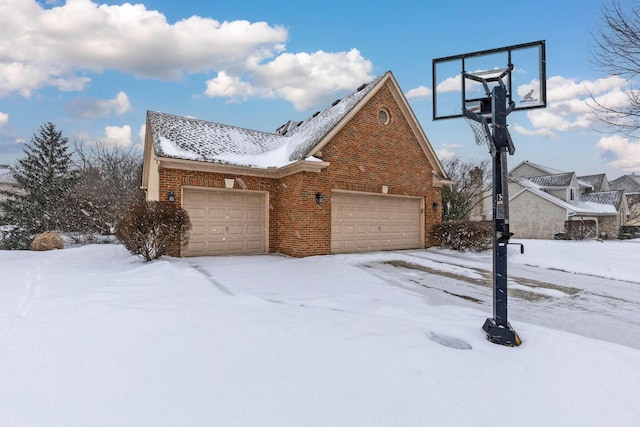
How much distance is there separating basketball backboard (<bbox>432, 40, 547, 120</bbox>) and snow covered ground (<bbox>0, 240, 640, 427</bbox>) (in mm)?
3176

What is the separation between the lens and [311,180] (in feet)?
33.7

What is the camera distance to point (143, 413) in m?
2.12

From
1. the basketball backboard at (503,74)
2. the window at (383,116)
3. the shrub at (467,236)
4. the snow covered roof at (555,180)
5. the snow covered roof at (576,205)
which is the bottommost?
the shrub at (467,236)

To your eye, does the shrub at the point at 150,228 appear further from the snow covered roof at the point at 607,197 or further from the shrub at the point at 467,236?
the snow covered roof at the point at 607,197

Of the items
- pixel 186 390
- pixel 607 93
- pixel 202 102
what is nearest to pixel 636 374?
pixel 186 390

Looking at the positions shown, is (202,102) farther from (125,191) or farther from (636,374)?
(636,374)

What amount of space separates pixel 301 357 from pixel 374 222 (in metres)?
9.40

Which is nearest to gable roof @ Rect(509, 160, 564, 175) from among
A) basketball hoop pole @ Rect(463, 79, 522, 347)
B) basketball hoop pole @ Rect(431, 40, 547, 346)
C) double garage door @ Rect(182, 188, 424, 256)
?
double garage door @ Rect(182, 188, 424, 256)

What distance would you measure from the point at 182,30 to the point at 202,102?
706cm

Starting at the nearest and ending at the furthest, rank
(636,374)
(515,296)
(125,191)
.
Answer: (636,374) < (515,296) < (125,191)

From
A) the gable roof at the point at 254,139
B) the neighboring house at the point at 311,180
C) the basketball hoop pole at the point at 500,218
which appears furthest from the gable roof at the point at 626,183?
the basketball hoop pole at the point at 500,218

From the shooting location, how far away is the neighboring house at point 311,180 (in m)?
10.1

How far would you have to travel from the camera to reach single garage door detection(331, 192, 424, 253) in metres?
11.2

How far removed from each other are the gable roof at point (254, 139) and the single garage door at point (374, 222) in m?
2.12
